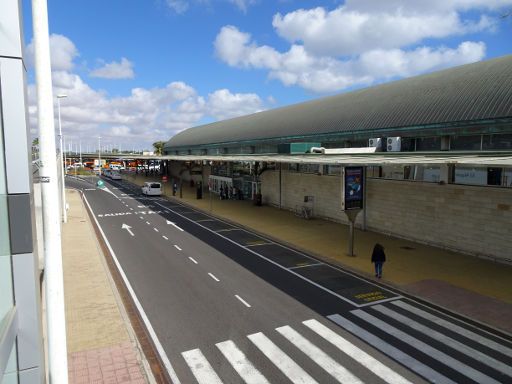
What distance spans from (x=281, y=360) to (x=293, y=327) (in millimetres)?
1908

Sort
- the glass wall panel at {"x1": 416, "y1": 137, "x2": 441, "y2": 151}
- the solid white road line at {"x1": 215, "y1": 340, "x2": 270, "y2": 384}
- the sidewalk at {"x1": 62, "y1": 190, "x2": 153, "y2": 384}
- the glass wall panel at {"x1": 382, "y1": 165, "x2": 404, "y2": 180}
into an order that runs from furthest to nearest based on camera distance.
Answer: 1. the glass wall panel at {"x1": 416, "y1": 137, "x2": 441, "y2": 151}
2. the glass wall panel at {"x1": 382, "y1": 165, "x2": 404, "y2": 180}
3. the sidewalk at {"x1": 62, "y1": 190, "x2": 153, "y2": 384}
4. the solid white road line at {"x1": 215, "y1": 340, "x2": 270, "y2": 384}

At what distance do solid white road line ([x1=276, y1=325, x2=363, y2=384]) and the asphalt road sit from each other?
29 millimetres

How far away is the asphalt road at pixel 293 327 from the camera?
9.37 meters

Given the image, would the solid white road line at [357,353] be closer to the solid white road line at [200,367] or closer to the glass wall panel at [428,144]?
the solid white road line at [200,367]

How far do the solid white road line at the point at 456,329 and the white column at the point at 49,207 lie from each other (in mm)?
10542

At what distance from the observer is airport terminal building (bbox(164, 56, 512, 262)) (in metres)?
18.7

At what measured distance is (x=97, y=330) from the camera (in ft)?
37.4

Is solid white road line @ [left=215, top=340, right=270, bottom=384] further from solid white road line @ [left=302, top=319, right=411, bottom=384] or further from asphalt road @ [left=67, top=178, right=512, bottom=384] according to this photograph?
solid white road line @ [left=302, top=319, right=411, bottom=384]

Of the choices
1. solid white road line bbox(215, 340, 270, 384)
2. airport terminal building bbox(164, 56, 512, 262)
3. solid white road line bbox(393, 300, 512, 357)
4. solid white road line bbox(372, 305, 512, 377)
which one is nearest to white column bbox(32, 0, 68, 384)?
solid white road line bbox(215, 340, 270, 384)

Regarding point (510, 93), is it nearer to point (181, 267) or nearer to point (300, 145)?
point (300, 145)

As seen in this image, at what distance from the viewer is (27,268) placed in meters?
5.66

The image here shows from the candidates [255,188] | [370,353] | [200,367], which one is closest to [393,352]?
[370,353]

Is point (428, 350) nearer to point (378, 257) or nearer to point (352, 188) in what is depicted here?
point (378, 257)

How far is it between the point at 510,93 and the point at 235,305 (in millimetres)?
18833
